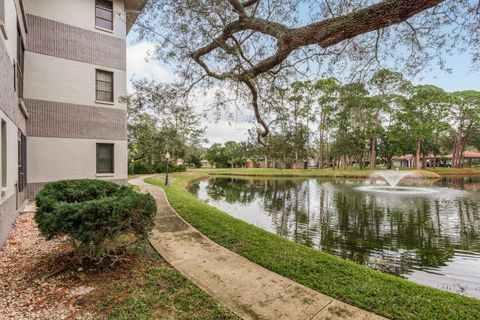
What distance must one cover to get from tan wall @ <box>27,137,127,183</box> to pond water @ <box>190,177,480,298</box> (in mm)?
6668

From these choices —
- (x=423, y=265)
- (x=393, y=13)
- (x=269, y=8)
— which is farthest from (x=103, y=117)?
(x=423, y=265)

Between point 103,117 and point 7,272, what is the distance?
863 cm

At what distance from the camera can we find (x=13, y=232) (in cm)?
579

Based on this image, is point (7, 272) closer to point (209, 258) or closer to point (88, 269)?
point (88, 269)

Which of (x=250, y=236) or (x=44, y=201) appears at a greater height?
(x=44, y=201)

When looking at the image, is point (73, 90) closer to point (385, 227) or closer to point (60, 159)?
point (60, 159)

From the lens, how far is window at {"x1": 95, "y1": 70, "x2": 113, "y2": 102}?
11320mm

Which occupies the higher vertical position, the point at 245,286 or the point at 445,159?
the point at 445,159

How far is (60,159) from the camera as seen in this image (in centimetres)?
1038

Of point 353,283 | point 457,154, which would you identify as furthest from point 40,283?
point 457,154

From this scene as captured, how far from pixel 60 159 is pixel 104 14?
664 cm

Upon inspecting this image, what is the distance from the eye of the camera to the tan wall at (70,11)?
32.2 ft

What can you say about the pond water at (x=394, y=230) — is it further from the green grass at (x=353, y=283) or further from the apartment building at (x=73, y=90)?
the apartment building at (x=73, y=90)

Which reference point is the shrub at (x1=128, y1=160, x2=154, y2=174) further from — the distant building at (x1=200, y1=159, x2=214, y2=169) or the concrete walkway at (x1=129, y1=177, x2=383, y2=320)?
the distant building at (x1=200, y1=159, x2=214, y2=169)
